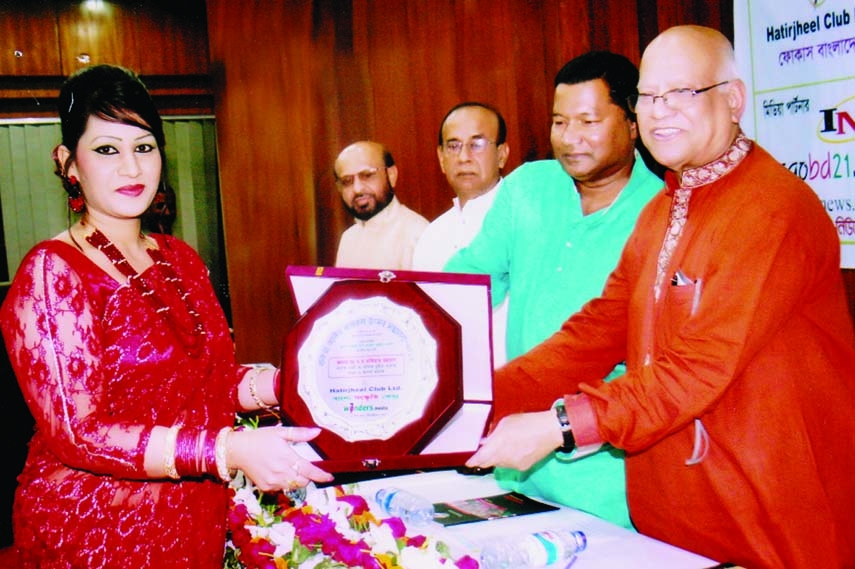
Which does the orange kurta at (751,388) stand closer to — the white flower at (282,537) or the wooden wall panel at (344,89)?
the white flower at (282,537)

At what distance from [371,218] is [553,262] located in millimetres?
610

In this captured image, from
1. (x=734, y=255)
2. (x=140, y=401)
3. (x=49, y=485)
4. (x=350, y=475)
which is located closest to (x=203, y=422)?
(x=140, y=401)

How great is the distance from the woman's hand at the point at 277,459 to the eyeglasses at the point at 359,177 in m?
1.17

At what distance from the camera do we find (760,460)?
1494 mm

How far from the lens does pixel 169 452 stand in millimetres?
1445

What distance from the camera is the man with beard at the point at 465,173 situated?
2500 millimetres

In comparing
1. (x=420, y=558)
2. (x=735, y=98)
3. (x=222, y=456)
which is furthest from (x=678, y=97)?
(x=222, y=456)

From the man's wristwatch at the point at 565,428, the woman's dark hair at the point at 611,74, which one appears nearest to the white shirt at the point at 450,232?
the woman's dark hair at the point at 611,74

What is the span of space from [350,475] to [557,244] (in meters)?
0.84

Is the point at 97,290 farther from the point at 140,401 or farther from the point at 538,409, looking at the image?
the point at 538,409

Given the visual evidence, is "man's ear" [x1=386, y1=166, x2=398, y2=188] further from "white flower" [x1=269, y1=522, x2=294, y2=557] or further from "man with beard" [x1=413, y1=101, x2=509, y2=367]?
"white flower" [x1=269, y1=522, x2=294, y2=557]

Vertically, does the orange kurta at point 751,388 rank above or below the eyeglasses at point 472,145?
below

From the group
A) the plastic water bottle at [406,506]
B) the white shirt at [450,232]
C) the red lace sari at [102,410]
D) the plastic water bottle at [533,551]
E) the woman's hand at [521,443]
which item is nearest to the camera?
the red lace sari at [102,410]

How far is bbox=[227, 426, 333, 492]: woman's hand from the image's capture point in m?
1.50
